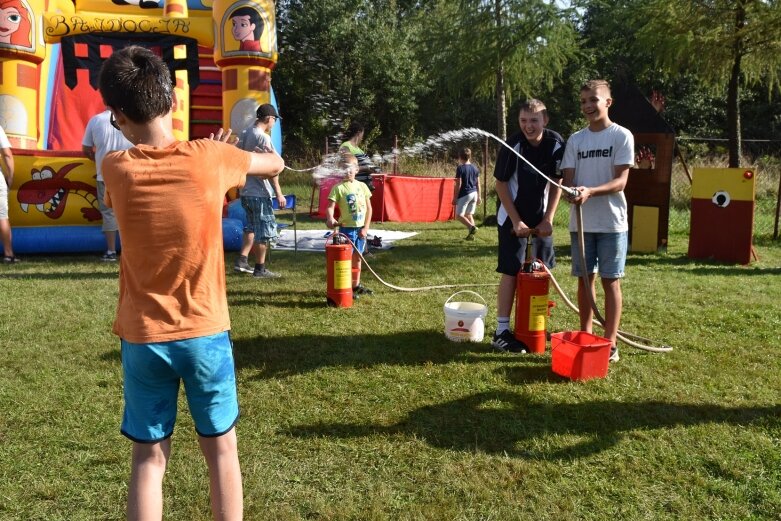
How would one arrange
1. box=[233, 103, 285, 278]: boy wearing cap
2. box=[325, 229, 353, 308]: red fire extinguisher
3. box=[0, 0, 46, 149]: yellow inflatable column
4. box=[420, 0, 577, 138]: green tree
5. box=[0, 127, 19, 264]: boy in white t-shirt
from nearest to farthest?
box=[325, 229, 353, 308]: red fire extinguisher < box=[233, 103, 285, 278]: boy wearing cap < box=[0, 127, 19, 264]: boy in white t-shirt < box=[0, 0, 46, 149]: yellow inflatable column < box=[420, 0, 577, 138]: green tree

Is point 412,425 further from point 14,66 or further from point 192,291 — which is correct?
point 14,66

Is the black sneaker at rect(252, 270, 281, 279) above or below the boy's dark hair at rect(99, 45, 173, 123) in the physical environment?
below

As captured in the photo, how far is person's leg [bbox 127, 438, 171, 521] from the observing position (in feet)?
6.91

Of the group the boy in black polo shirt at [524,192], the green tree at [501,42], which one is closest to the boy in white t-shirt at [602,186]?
the boy in black polo shirt at [524,192]

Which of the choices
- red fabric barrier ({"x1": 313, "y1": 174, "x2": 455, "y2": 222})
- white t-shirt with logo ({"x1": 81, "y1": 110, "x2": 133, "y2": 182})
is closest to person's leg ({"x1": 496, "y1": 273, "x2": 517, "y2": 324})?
white t-shirt with logo ({"x1": 81, "y1": 110, "x2": 133, "y2": 182})

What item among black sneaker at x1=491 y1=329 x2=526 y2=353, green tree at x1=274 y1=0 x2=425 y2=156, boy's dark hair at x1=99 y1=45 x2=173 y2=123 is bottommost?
black sneaker at x1=491 y1=329 x2=526 y2=353

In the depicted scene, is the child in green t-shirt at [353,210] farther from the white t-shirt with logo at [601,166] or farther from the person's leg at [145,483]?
the person's leg at [145,483]

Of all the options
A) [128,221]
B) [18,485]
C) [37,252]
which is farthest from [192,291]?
[37,252]

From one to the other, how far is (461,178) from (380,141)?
820 inches

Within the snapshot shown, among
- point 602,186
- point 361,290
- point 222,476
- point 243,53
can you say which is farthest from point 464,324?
point 243,53

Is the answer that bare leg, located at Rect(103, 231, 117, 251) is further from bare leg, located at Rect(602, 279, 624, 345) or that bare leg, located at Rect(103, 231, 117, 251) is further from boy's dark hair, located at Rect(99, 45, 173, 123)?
boy's dark hair, located at Rect(99, 45, 173, 123)

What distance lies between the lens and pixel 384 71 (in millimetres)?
30859

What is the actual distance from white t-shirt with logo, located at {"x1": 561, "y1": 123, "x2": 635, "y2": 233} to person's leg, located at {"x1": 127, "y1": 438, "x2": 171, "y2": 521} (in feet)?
10.6

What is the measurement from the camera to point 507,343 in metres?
4.86
